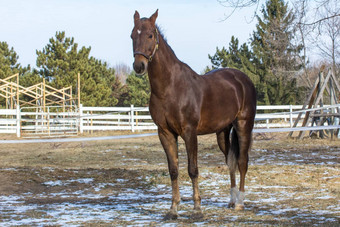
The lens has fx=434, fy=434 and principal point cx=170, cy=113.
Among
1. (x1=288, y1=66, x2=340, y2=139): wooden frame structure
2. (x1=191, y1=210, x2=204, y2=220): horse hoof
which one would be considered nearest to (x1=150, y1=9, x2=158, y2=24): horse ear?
(x1=191, y1=210, x2=204, y2=220): horse hoof

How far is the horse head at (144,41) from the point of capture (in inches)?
171

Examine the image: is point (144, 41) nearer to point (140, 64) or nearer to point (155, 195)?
point (140, 64)

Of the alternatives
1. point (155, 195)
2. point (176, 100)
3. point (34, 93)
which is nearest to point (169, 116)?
point (176, 100)

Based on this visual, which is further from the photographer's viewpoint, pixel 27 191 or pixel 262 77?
pixel 262 77

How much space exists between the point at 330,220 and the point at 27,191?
433cm

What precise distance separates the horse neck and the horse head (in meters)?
0.12

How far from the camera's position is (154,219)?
182 inches

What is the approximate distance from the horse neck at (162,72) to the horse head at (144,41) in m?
0.12

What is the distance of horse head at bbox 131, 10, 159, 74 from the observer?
4.36 meters

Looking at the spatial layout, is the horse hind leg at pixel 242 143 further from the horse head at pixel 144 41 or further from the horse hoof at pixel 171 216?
the horse head at pixel 144 41

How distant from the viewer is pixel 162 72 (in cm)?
479

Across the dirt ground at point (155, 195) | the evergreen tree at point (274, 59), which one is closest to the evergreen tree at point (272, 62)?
the evergreen tree at point (274, 59)

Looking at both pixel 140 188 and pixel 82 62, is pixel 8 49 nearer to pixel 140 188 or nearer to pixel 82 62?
pixel 82 62

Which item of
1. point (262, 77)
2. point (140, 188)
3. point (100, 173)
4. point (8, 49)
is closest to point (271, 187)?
point (140, 188)
